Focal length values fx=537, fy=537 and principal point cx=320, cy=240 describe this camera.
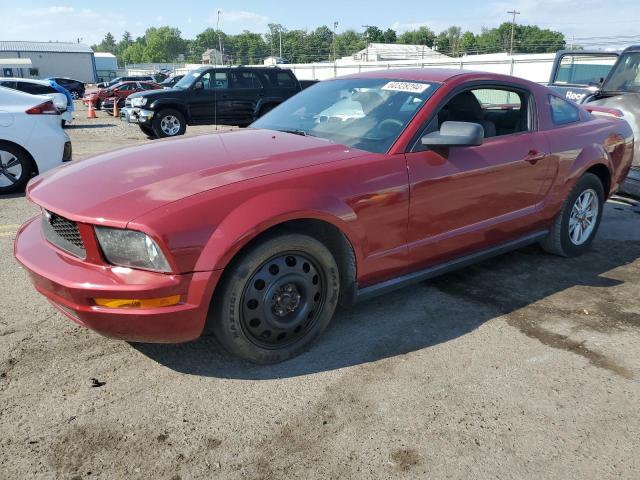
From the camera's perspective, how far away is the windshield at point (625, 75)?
778 centimetres

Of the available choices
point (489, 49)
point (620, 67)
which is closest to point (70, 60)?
point (489, 49)

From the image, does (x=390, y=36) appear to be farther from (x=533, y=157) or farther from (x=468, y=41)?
(x=533, y=157)

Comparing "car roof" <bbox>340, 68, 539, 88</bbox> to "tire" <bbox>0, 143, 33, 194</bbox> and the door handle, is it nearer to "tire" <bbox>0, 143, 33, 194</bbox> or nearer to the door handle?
the door handle

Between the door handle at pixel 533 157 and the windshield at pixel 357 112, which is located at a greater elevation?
the windshield at pixel 357 112

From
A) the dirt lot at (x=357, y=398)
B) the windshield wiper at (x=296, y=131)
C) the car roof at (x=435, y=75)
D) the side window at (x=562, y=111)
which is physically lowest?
the dirt lot at (x=357, y=398)

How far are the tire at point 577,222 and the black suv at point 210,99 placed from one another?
979 cm

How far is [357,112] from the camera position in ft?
12.2

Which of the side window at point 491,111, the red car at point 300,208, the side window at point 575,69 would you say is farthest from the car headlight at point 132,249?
A: the side window at point 575,69

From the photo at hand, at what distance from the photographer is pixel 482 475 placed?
220cm

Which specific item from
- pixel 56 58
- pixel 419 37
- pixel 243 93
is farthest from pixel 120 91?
pixel 419 37

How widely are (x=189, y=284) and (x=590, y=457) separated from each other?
6.36 feet

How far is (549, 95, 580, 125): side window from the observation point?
175 inches

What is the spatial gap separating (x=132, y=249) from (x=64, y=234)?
1.80 ft

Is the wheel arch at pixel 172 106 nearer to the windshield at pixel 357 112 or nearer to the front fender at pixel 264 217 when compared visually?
the windshield at pixel 357 112
